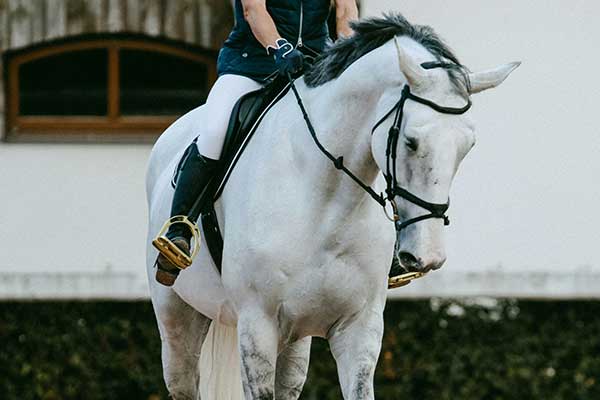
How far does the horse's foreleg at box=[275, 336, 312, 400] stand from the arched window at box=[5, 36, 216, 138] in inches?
183

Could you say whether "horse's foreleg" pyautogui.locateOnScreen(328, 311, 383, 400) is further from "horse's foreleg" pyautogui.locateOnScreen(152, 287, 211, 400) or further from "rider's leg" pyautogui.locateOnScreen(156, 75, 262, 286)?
"horse's foreleg" pyautogui.locateOnScreen(152, 287, 211, 400)

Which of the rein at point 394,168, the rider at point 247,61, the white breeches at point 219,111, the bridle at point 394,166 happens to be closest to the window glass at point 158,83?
the rider at point 247,61

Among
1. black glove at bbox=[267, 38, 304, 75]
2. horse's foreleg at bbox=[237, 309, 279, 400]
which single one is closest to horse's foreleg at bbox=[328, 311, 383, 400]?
horse's foreleg at bbox=[237, 309, 279, 400]

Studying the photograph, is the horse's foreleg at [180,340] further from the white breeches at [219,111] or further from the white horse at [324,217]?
the white breeches at [219,111]

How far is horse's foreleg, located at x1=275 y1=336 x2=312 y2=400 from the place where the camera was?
260 inches

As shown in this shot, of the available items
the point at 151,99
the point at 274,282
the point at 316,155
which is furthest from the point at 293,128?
the point at 151,99

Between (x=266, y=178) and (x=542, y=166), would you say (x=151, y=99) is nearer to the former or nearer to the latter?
(x=542, y=166)

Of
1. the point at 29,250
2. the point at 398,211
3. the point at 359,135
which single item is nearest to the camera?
the point at 398,211

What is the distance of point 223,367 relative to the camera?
7109 millimetres

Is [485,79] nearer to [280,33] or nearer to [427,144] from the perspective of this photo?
[427,144]

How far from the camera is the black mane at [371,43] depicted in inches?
219

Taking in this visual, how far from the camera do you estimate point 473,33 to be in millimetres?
11016

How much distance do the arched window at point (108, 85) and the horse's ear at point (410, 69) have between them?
227 inches

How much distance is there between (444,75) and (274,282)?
41.5 inches
